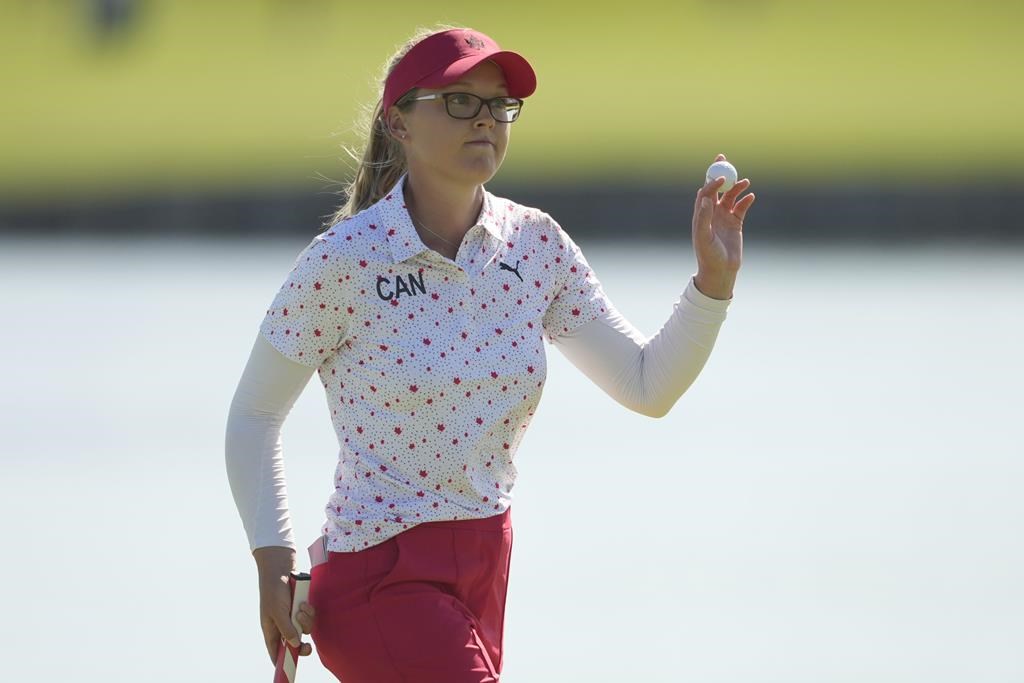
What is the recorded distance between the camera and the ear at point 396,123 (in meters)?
2.87

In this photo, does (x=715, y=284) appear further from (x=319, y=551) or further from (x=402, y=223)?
(x=319, y=551)


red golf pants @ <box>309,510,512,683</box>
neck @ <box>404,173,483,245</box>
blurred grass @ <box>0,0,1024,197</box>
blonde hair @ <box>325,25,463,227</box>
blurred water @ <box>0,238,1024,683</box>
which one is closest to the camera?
red golf pants @ <box>309,510,512,683</box>

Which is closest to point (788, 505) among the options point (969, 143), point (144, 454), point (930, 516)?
point (930, 516)

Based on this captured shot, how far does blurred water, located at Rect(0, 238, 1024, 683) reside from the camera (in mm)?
4562

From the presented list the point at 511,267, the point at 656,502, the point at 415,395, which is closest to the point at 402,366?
the point at 415,395

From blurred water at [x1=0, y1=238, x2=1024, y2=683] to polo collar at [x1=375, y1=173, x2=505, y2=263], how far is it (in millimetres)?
1743

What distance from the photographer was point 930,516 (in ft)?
19.2

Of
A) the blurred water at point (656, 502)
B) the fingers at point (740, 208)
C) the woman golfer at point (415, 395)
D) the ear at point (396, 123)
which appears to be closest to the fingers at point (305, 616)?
the woman golfer at point (415, 395)

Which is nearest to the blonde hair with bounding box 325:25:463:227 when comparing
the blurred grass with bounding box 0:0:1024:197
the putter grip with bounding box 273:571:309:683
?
the putter grip with bounding box 273:571:309:683

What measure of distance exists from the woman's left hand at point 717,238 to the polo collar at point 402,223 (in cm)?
33

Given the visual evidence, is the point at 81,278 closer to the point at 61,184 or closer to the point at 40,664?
the point at 61,184

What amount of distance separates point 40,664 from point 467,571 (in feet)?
7.00

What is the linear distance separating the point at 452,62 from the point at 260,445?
0.67 metres

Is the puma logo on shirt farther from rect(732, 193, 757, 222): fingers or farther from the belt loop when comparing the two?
the belt loop
